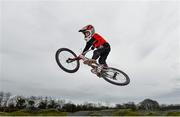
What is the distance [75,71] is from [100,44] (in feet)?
7.07

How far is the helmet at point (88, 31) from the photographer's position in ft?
56.2

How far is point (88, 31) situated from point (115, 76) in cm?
310

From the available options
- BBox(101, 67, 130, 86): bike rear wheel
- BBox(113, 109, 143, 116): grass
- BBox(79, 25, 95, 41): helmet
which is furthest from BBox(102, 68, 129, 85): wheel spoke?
BBox(113, 109, 143, 116): grass

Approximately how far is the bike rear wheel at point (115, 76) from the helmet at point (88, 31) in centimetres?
212

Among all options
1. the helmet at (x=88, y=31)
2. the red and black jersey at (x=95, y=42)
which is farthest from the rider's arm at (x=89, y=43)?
the helmet at (x=88, y=31)

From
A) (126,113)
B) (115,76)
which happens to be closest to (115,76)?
(115,76)

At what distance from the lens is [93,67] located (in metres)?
17.2

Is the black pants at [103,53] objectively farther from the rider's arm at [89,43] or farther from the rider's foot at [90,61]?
the rider's arm at [89,43]

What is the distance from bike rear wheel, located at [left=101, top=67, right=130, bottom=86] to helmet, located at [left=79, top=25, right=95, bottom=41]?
2.12 meters

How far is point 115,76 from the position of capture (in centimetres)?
1741

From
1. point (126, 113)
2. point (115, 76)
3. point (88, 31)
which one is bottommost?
point (126, 113)

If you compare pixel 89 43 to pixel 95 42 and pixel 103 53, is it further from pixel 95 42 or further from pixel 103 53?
pixel 103 53

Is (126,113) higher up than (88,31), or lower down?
lower down

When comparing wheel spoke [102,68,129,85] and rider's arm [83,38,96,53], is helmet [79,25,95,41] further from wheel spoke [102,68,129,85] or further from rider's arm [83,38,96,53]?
wheel spoke [102,68,129,85]
